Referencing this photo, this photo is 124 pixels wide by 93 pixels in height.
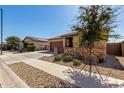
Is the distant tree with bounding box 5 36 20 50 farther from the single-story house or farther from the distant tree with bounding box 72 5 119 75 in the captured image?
the distant tree with bounding box 72 5 119 75

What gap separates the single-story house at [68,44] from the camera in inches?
524

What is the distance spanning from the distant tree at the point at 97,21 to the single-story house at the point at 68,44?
0.95 meters

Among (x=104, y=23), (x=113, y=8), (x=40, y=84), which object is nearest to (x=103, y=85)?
(x=40, y=84)

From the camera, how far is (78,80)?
278 inches

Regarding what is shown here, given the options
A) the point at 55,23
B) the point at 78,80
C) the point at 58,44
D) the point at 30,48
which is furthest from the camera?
A: the point at 30,48

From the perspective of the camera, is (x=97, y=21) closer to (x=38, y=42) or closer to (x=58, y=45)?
(x=58, y=45)

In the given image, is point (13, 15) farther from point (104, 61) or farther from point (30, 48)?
point (30, 48)

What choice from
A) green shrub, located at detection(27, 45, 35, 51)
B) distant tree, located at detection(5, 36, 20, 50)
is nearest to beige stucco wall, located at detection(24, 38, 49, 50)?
green shrub, located at detection(27, 45, 35, 51)

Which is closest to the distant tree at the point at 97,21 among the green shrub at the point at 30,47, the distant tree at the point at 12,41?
the green shrub at the point at 30,47

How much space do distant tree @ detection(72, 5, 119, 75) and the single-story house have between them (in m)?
0.95

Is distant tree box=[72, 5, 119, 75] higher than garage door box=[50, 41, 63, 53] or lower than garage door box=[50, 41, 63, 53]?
higher

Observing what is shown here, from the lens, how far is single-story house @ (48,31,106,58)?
13316 mm
